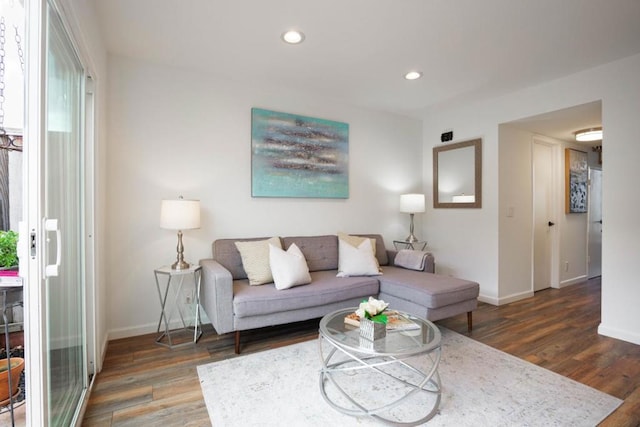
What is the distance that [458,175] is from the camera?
423 centimetres

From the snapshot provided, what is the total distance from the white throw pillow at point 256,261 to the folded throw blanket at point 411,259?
1.58 meters

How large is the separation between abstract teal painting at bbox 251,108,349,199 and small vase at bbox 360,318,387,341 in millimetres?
1988

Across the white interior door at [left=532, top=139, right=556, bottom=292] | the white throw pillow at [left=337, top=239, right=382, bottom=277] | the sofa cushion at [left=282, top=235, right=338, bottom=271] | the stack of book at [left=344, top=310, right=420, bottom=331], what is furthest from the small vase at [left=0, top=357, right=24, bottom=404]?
the white interior door at [left=532, top=139, right=556, bottom=292]

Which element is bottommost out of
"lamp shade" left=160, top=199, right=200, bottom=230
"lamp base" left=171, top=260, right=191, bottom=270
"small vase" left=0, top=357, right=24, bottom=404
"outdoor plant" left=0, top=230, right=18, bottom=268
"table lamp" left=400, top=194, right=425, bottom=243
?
"small vase" left=0, top=357, right=24, bottom=404

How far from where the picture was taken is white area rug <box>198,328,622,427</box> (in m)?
1.70

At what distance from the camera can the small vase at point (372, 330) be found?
1810 mm

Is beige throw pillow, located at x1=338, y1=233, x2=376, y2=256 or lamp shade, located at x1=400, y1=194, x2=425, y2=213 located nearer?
beige throw pillow, located at x1=338, y1=233, x2=376, y2=256

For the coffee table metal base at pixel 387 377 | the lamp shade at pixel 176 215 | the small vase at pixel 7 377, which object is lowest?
the coffee table metal base at pixel 387 377

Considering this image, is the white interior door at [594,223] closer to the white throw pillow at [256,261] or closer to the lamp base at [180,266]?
the white throw pillow at [256,261]

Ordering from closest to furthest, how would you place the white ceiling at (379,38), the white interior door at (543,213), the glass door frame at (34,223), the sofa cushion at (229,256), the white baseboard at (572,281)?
the glass door frame at (34,223) < the white ceiling at (379,38) < the sofa cushion at (229,256) < the white interior door at (543,213) < the white baseboard at (572,281)

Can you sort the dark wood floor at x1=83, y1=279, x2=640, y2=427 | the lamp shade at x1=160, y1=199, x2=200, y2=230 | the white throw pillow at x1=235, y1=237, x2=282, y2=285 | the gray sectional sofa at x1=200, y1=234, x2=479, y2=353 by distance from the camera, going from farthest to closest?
the white throw pillow at x1=235, y1=237, x2=282, y2=285 < the lamp shade at x1=160, y1=199, x2=200, y2=230 < the gray sectional sofa at x1=200, y1=234, x2=479, y2=353 < the dark wood floor at x1=83, y1=279, x2=640, y2=427

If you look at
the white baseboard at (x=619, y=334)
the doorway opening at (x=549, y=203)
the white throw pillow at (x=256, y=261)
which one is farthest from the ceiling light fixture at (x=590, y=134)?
the white throw pillow at (x=256, y=261)

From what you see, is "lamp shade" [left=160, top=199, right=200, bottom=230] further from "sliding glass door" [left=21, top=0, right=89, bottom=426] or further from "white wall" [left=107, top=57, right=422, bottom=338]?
"sliding glass door" [left=21, top=0, right=89, bottom=426]

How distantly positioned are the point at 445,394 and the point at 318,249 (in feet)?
6.17
